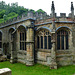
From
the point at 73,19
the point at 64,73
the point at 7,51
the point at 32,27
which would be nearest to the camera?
the point at 64,73

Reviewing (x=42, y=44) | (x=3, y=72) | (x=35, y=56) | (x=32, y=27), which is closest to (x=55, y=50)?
(x=42, y=44)

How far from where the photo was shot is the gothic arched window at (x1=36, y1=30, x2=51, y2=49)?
438 inches

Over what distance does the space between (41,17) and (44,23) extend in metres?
1.14

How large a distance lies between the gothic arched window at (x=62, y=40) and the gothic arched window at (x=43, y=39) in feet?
3.68

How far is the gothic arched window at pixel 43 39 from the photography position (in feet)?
36.5

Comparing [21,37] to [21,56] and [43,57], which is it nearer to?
[21,56]

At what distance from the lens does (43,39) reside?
1160 cm

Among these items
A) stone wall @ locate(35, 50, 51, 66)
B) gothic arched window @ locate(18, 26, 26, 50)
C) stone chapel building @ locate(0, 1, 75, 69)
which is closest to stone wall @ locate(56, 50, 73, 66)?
stone chapel building @ locate(0, 1, 75, 69)

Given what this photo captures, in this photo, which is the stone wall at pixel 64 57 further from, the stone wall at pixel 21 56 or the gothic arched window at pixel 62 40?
the stone wall at pixel 21 56

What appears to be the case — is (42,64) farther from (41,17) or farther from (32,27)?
(41,17)

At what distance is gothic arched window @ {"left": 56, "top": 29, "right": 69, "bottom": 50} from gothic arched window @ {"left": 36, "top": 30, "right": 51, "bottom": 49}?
3.68 ft

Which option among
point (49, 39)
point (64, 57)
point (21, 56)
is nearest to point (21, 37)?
point (21, 56)

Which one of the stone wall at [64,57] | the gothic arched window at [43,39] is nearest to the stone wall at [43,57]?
the gothic arched window at [43,39]

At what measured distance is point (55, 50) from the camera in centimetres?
998
